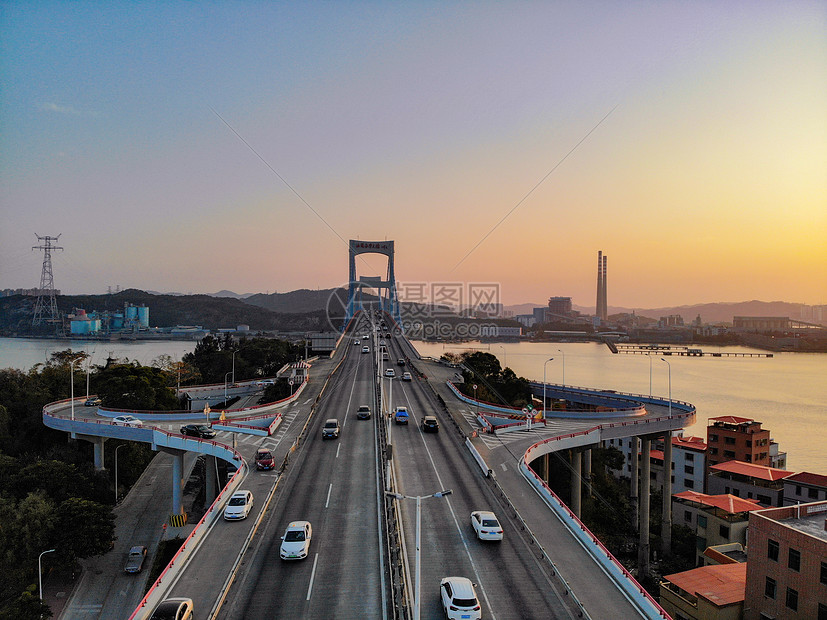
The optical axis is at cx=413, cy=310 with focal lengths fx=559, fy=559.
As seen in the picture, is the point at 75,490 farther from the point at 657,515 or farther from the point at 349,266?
the point at 349,266

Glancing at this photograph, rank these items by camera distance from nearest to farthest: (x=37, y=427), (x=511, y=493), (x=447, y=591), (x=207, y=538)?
(x=447, y=591), (x=207, y=538), (x=511, y=493), (x=37, y=427)

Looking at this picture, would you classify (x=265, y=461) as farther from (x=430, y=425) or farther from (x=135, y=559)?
(x=430, y=425)

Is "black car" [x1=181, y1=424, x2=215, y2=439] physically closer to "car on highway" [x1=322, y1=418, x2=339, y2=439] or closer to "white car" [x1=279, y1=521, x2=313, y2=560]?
"car on highway" [x1=322, y1=418, x2=339, y2=439]

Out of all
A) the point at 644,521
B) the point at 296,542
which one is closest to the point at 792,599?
the point at 644,521

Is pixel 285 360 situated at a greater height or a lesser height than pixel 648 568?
greater

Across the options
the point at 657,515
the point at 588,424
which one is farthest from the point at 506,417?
the point at 657,515

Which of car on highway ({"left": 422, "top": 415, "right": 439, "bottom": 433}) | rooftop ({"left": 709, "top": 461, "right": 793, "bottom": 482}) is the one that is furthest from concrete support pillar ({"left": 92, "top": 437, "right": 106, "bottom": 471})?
rooftop ({"left": 709, "top": 461, "right": 793, "bottom": 482})

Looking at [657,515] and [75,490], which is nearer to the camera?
[75,490]

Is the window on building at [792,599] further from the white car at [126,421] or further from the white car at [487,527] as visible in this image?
the white car at [126,421]
